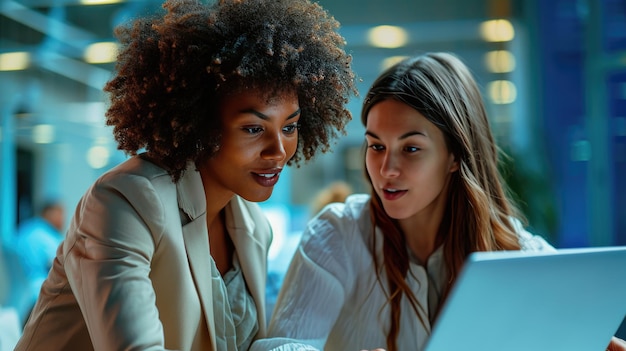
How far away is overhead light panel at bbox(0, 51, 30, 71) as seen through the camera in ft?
20.0

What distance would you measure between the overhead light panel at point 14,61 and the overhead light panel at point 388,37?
3.52 m

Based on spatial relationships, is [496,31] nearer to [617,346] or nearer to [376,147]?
[376,147]

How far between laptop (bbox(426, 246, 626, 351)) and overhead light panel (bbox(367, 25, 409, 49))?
251 inches

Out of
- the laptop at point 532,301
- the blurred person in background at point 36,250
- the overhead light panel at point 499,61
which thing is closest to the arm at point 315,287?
the laptop at point 532,301

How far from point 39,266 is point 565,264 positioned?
5034 millimetres

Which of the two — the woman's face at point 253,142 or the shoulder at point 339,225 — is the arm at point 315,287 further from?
the woman's face at point 253,142

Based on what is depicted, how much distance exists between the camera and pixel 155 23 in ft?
4.51

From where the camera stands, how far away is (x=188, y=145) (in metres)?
1.36

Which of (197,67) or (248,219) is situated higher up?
(197,67)

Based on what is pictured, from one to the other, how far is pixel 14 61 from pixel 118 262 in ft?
18.8

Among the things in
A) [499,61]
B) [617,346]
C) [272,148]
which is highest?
[499,61]

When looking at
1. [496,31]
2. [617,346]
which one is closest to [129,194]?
[617,346]

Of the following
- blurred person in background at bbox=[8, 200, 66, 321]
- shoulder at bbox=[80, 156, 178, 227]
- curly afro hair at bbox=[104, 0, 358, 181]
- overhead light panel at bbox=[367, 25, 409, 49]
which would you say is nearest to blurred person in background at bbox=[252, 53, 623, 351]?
curly afro hair at bbox=[104, 0, 358, 181]

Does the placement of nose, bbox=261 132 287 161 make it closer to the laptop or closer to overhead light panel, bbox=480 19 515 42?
the laptop
